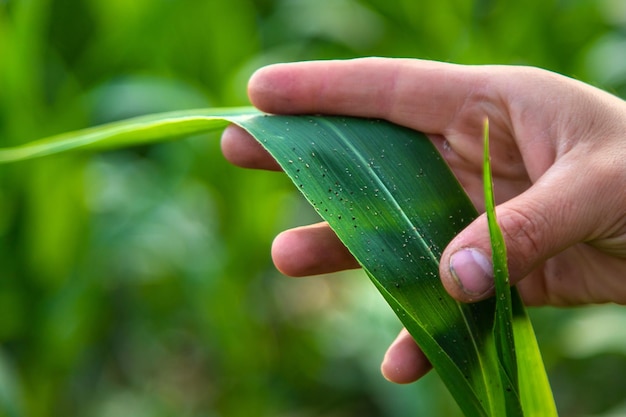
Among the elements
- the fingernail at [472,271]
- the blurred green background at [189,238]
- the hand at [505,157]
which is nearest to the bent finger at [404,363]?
the hand at [505,157]

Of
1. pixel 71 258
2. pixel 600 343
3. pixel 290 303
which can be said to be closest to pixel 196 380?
pixel 290 303

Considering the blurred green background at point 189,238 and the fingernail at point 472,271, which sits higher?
the fingernail at point 472,271

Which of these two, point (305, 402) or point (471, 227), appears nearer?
point (471, 227)

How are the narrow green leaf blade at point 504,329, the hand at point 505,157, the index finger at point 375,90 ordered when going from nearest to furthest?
1. the narrow green leaf blade at point 504,329
2. the hand at point 505,157
3. the index finger at point 375,90

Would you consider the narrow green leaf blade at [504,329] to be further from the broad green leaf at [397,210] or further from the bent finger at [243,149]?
the bent finger at [243,149]

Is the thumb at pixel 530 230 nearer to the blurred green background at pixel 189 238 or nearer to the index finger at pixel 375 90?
the index finger at pixel 375 90

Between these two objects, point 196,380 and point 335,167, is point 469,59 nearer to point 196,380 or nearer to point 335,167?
point 335,167

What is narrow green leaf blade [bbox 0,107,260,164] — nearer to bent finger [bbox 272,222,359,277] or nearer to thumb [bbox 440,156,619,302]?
bent finger [bbox 272,222,359,277]

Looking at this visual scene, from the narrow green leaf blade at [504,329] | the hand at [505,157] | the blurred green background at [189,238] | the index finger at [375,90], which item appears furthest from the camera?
the blurred green background at [189,238]

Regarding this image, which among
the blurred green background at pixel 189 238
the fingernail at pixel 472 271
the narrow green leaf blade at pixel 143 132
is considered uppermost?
the narrow green leaf blade at pixel 143 132

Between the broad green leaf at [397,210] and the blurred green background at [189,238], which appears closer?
the broad green leaf at [397,210]
